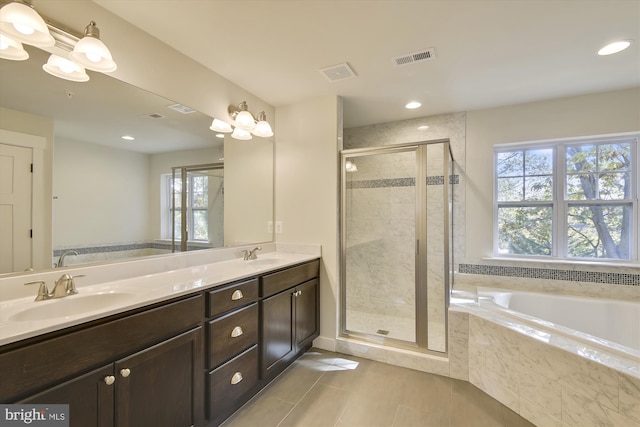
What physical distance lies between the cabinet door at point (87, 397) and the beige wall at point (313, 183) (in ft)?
6.03

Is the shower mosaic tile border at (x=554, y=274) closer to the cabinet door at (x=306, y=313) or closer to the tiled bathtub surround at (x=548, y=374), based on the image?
the tiled bathtub surround at (x=548, y=374)

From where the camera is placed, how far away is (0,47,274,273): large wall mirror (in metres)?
1.39

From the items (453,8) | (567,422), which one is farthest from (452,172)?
(567,422)

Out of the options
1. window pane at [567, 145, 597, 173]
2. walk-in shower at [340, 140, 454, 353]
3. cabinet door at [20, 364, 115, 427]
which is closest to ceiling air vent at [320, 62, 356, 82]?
walk-in shower at [340, 140, 454, 353]

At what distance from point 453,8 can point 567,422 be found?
239cm

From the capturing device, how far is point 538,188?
288 centimetres

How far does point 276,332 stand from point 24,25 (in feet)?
6.99

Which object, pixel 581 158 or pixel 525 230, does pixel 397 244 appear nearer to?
pixel 525 230

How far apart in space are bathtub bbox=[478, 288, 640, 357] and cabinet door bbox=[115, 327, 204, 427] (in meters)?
2.14

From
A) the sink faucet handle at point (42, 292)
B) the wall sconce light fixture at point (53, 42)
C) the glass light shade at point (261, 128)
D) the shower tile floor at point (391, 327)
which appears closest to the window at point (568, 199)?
the shower tile floor at point (391, 327)

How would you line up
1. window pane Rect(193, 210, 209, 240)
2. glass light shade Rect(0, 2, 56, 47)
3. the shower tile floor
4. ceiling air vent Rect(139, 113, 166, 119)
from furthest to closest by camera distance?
the shower tile floor
window pane Rect(193, 210, 209, 240)
ceiling air vent Rect(139, 113, 166, 119)
glass light shade Rect(0, 2, 56, 47)

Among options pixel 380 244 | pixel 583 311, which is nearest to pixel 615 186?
pixel 583 311

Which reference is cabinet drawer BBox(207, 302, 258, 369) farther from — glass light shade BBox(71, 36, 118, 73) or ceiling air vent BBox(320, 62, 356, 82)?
ceiling air vent BBox(320, 62, 356, 82)

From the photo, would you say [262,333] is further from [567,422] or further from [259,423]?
[567,422]
